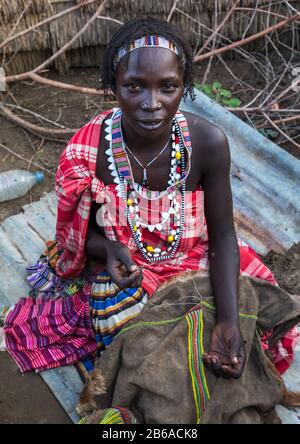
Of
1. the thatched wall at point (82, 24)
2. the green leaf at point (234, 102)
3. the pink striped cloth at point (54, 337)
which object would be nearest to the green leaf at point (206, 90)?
the green leaf at point (234, 102)

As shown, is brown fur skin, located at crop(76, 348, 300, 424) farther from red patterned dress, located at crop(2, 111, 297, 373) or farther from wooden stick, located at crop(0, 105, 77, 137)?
wooden stick, located at crop(0, 105, 77, 137)

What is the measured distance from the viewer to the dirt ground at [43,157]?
81.1 inches

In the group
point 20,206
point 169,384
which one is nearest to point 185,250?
point 169,384

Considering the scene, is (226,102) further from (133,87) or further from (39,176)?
(133,87)

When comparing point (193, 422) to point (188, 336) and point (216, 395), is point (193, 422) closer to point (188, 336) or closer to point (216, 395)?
point (216, 395)

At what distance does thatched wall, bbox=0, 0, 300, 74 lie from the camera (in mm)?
3535

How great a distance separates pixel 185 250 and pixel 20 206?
130 centimetres

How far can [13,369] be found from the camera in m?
2.17

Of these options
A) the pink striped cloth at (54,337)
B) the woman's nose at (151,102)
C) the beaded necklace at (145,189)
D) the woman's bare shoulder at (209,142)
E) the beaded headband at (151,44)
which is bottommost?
the pink striped cloth at (54,337)

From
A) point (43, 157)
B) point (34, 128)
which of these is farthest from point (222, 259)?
point (34, 128)

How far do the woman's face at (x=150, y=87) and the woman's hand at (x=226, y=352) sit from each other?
73 cm

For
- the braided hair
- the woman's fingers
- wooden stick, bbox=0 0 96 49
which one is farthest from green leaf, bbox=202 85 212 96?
the woman's fingers

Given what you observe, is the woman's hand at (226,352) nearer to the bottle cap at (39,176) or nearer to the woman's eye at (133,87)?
the woman's eye at (133,87)

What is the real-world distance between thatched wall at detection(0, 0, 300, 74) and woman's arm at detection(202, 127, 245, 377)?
204cm
